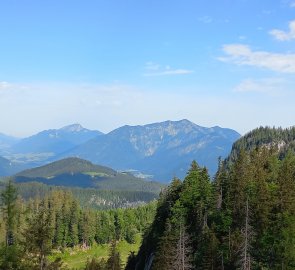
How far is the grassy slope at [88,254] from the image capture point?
15073cm

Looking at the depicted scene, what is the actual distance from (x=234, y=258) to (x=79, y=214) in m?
127

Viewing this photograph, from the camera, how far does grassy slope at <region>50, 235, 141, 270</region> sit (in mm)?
150725

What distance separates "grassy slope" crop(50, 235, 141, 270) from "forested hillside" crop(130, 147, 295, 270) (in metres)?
54.7

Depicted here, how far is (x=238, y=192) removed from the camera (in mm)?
78375

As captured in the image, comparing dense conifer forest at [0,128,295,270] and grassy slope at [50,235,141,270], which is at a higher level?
dense conifer forest at [0,128,295,270]

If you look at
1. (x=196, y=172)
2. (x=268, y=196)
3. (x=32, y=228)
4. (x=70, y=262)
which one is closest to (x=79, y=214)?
(x=70, y=262)

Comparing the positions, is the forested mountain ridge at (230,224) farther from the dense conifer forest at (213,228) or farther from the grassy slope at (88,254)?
the grassy slope at (88,254)

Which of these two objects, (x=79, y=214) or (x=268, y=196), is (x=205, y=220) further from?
(x=79, y=214)

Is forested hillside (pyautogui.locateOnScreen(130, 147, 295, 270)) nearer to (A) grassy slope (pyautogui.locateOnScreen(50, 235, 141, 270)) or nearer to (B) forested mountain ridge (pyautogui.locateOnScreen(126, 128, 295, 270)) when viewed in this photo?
(B) forested mountain ridge (pyautogui.locateOnScreen(126, 128, 295, 270))

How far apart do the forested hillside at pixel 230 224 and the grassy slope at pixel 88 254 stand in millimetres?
54671

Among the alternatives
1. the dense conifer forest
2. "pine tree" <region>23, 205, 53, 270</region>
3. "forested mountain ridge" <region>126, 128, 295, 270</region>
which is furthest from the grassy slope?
"pine tree" <region>23, 205, 53, 270</region>

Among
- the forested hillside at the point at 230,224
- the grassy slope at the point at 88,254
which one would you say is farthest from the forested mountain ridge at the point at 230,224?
the grassy slope at the point at 88,254

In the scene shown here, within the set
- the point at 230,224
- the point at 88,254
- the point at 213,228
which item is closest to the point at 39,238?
the point at 213,228

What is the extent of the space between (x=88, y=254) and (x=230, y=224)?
104 m
